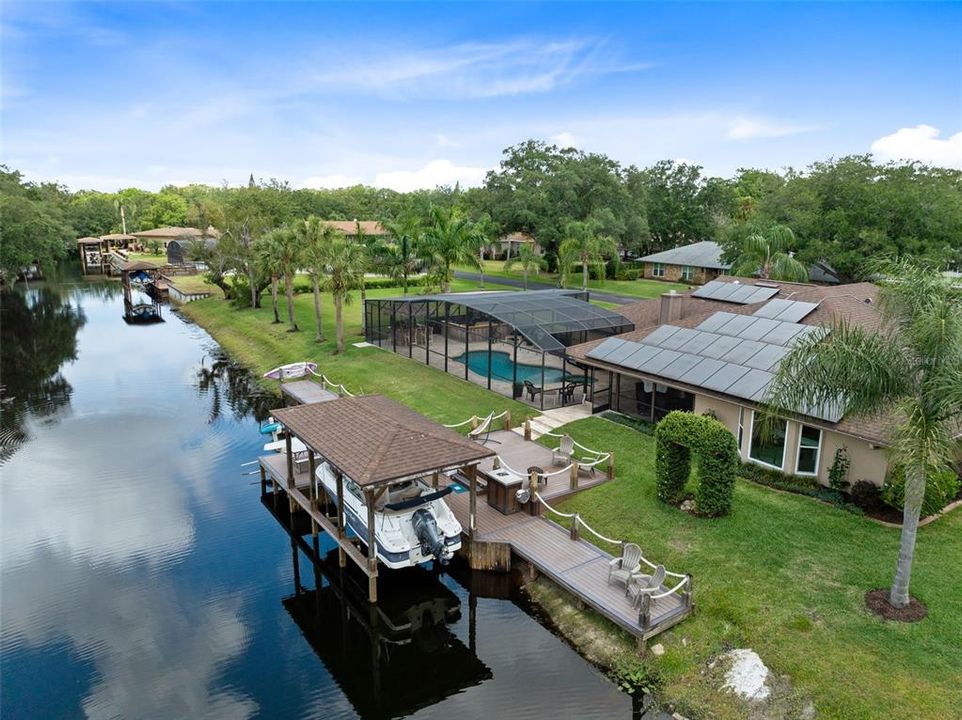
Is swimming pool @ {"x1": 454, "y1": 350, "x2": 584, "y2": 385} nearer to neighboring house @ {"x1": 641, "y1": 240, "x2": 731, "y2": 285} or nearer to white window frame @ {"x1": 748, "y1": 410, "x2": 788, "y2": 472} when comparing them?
white window frame @ {"x1": 748, "y1": 410, "x2": 788, "y2": 472}

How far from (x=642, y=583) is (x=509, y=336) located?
14.3 m

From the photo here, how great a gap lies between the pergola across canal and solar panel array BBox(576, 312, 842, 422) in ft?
26.5

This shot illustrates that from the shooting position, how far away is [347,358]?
105ft

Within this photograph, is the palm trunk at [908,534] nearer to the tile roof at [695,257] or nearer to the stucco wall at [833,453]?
the stucco wall at [833,453]

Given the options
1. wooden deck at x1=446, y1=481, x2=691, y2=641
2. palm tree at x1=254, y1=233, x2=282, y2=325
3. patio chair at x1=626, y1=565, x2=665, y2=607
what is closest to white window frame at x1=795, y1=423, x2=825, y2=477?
wooden deck at x1=446, y1=481, x2=691, y2=641

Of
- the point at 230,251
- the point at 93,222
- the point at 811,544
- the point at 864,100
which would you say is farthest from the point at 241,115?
the point at 93,222

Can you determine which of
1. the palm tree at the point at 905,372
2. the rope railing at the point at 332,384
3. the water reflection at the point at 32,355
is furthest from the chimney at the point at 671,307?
the water reflection at the point at 32,355

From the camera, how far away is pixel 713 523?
14.4 metres

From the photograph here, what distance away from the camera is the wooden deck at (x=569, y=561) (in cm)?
1143

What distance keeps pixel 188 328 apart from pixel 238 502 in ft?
104

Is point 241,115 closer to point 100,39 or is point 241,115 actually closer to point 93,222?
point 100,39

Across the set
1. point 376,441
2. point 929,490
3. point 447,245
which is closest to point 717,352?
point 929,490

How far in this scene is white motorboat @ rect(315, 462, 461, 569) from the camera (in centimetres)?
1323

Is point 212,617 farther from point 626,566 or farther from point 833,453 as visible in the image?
point 833,453
